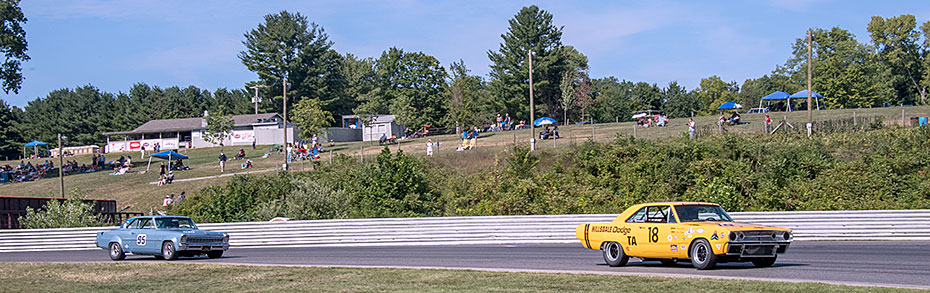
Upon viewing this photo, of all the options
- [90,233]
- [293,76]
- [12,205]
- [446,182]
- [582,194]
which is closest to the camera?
[90,233]

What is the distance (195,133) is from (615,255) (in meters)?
86.9

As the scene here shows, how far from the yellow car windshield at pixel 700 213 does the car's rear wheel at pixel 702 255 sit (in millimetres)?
547

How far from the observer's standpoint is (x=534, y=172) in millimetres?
37156

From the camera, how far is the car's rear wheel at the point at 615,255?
14.3 meters

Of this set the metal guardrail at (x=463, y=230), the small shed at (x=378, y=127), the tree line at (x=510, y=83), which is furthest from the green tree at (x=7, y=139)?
the metal guardrail at (x=463, y=230)

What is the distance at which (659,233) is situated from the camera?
1365cm

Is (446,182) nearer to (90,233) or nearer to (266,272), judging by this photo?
(90,233)

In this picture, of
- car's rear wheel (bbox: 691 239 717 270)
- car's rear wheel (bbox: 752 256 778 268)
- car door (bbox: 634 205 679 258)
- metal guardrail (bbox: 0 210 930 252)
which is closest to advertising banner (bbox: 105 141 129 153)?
metal guardrail (bbox: 0 210 930 252)

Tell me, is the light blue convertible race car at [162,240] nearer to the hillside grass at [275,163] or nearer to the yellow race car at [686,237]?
the yellow race car at [686,237]

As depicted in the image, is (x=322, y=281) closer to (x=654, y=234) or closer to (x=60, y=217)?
(x=654, y=234)

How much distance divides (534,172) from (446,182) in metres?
4.99

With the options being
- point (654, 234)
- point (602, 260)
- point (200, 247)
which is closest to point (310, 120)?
point (200, 247)

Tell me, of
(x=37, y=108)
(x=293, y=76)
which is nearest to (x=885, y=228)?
(x=293, y=76)

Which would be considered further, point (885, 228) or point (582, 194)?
point (582, 194)
